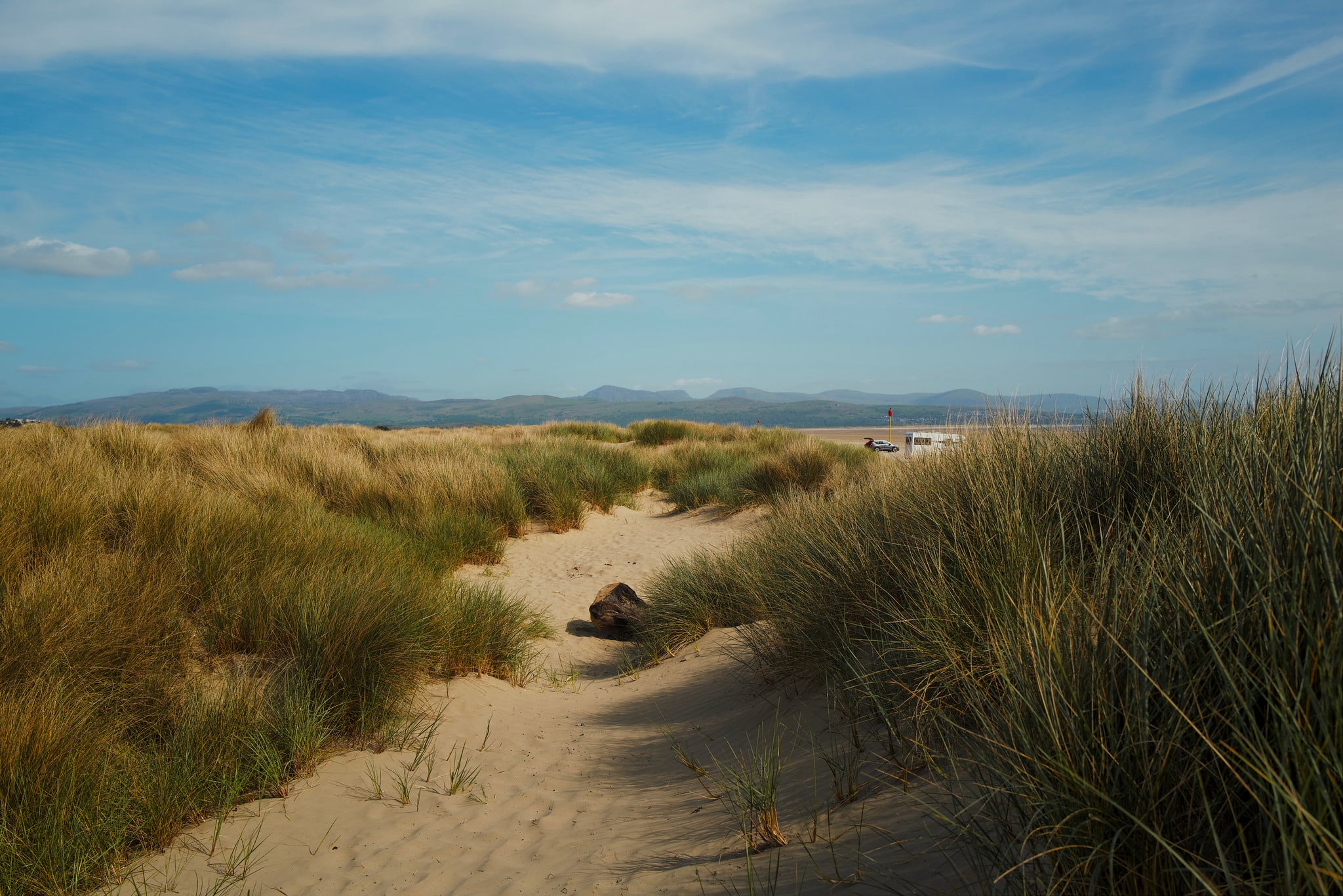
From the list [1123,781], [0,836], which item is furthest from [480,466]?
[1123,781]

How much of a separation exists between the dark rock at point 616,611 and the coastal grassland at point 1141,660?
3.05 m

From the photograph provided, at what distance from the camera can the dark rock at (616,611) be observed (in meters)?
6.84

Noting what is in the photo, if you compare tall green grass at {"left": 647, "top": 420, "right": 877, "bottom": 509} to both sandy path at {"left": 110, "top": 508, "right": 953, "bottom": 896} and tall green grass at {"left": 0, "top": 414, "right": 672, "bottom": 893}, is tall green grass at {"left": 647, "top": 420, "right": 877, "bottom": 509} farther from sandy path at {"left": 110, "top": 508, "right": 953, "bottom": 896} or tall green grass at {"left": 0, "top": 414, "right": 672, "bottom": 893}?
tall green grass at {"left": 0, "top": 414, "right": 672, "bottom": 893}

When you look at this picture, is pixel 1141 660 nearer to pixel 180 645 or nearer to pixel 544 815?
pixel 544 815

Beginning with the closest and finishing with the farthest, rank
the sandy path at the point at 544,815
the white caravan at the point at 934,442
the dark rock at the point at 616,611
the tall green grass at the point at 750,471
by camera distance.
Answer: the sandy path at the point at 544,815, the white caravan at the point at 934,442, the dark rock at the point at 616,611, the tall green grass at the point at 750,471

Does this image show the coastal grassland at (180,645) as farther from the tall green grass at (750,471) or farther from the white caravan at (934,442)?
the tall green grass at (750,471)

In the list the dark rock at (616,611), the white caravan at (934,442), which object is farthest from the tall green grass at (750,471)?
the dark rock at (616,611)

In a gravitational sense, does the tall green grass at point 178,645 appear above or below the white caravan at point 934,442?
below

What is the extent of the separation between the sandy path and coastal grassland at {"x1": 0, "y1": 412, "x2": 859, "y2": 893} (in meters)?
0.20

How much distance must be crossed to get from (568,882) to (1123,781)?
189cm

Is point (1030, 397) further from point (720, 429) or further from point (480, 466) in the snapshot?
point (720, 429)

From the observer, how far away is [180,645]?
3922mm

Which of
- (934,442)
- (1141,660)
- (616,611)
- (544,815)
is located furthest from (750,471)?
(1141,660)

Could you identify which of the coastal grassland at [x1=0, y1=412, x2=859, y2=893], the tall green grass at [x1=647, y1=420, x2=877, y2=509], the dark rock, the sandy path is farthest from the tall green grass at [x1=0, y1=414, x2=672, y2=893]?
the tall green grass at [x1=647, y1=420, x2=877, y2=509]
